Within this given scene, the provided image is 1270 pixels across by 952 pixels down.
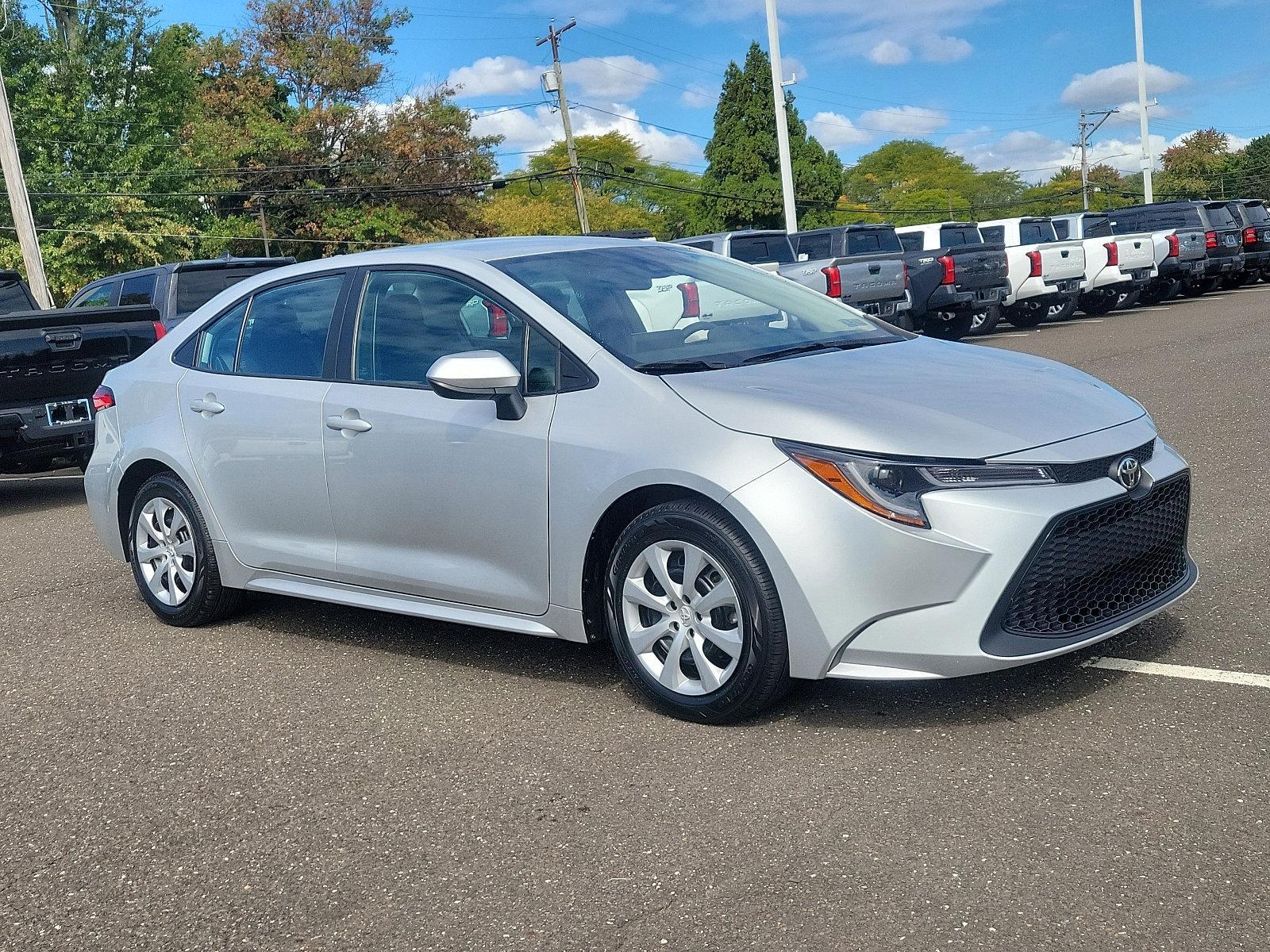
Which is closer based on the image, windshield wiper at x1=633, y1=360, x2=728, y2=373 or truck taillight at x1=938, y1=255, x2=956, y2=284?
windshield wiper at x1=633, y1=360, x2=728, y2=373

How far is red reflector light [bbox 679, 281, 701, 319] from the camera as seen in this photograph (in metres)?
4.98

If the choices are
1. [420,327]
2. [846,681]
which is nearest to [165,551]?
[420,327]

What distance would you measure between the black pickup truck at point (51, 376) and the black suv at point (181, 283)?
1942 mm

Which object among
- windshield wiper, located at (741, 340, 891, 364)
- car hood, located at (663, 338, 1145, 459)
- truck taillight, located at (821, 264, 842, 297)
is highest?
truck taillight, located at (821, 264, 842, 297)

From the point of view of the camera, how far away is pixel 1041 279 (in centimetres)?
2139

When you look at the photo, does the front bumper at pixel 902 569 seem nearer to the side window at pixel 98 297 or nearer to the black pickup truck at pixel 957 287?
the side window at pixel 98 297

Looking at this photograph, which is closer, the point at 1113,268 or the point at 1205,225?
the point at 1113,268

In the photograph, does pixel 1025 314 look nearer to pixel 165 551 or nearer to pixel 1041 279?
pixel 1041 279

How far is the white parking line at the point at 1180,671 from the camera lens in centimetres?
429

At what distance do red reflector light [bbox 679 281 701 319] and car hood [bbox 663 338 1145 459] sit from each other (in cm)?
49

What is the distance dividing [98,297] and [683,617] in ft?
37.7

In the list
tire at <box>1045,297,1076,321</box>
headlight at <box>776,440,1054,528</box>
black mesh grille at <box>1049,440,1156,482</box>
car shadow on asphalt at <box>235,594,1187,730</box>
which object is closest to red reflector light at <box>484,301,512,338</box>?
car shadow on asphalt at <box>235,594,1187,730</box>

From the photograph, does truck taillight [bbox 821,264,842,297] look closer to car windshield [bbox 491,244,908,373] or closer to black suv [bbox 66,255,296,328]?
black suv [bbox 66,255,296,328]

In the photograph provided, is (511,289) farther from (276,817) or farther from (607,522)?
(276,817)
